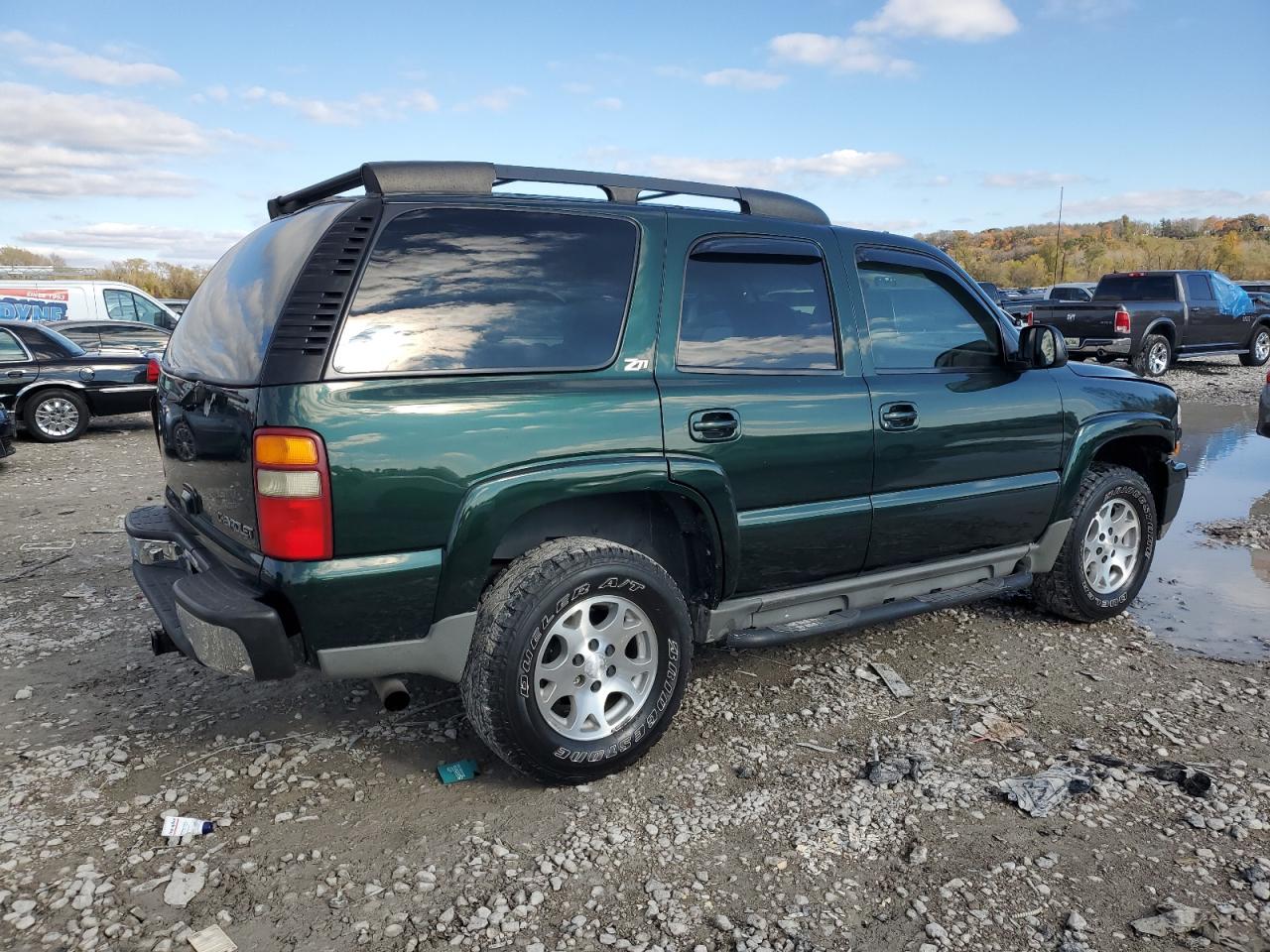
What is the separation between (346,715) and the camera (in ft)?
11.9

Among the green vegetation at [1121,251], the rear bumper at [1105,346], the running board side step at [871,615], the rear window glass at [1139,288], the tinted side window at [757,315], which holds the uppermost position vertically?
the green vegetation at [1121,251]

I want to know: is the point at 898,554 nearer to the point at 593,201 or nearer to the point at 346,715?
the point at 593,201

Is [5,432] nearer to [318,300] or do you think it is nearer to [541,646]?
[318,300]

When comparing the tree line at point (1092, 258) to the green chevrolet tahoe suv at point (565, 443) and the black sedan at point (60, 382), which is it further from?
the green chevrolet tahoe suv at point (565, 443)

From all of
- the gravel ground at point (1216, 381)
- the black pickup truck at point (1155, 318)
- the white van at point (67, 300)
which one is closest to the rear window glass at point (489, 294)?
the gravel ground at point (1216, 381)

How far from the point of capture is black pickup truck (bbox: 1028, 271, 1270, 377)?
15141mm

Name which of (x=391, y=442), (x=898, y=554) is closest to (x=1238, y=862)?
(x=898, y=554)

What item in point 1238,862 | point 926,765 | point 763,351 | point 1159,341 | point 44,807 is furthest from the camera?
point 1159,341

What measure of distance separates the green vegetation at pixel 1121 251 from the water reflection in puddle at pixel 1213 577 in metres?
36.2

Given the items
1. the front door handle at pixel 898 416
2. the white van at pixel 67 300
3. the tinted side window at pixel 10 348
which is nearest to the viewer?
the front door handle at pixel 898 416

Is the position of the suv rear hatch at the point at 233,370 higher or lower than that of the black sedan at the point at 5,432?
higher

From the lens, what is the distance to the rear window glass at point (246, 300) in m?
2.82

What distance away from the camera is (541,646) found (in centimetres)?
294

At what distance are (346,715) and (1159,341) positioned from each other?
15912 mm
